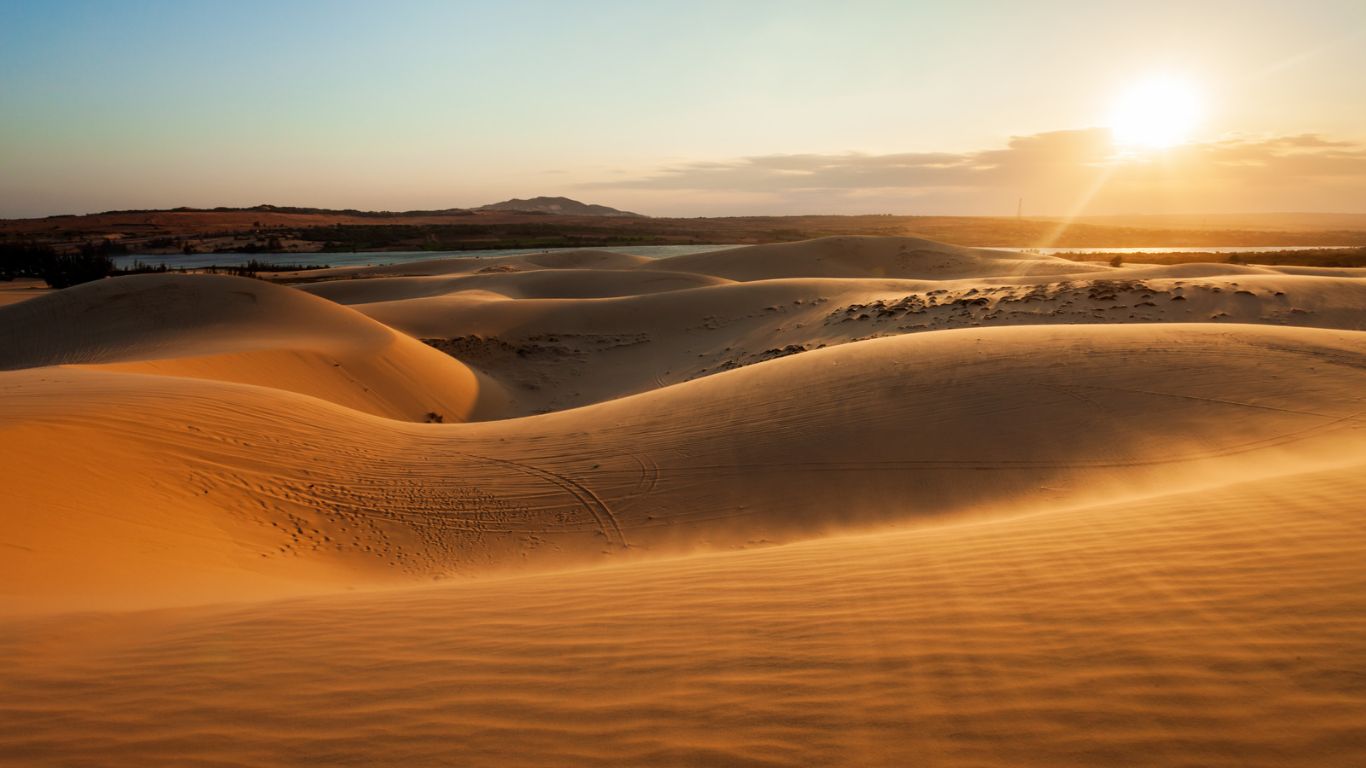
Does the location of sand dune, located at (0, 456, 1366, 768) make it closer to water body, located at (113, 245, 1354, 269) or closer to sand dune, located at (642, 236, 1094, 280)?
sand dune, located at (642, 236, 1094, 280)

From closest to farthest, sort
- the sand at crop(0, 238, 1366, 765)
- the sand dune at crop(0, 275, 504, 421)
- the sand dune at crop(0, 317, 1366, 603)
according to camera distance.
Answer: the sand at crop(0, 238, 1366, 765), the sand dune at crop(0, 317, 1366, 603), the sand dune at crop(0, 275, 504, 421)

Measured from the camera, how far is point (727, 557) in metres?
5.22

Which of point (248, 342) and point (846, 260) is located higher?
point (846, 260)

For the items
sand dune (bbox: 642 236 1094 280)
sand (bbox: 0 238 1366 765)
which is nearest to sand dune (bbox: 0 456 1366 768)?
sand (bbox: 0 238 1366 765)

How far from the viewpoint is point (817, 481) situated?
25.0 ft

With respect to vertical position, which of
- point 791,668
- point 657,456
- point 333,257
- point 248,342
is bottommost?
point 657,456

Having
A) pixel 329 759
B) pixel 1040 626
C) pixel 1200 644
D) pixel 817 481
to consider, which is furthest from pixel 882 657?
pixel 817 481

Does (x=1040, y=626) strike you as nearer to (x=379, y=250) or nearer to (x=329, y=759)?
(x=329, y=759)

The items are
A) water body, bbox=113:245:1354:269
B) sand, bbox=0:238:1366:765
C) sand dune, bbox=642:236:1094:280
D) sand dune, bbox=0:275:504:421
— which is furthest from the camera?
water body, bbox=113:245:1354:269

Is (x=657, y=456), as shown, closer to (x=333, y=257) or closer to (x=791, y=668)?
(x=791, y=668)

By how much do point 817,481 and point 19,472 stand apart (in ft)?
21.7

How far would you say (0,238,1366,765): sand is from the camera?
2.67 m

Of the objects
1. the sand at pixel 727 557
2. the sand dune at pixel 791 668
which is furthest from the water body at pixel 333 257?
the sand dune at pixel 791 668

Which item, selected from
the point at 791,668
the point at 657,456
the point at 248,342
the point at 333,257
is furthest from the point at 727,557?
the point at 333,257
